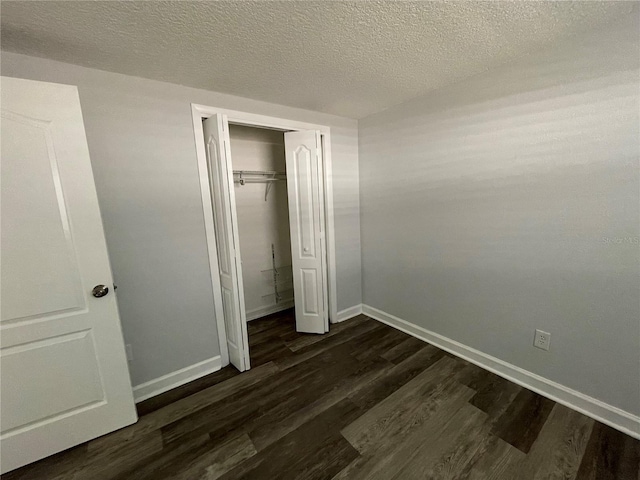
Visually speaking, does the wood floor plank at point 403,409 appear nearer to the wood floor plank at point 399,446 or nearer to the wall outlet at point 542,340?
the wood floor plank at point 399,446

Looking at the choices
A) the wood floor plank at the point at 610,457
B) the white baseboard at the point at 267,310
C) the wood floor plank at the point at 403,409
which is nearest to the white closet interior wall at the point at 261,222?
the white baseboard at the point at 267,310

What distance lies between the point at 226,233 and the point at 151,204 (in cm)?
55

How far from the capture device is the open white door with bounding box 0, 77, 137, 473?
4.24 ft

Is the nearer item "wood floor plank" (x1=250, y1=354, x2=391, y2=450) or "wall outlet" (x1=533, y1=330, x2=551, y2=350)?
"wood floor plank" (x1=250, y1=354, x2=391, y2=450)

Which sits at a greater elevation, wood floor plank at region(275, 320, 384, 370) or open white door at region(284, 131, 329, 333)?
open white door at region(284, 131, 329, 333)

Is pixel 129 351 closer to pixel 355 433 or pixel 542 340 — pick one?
pixel 355 433

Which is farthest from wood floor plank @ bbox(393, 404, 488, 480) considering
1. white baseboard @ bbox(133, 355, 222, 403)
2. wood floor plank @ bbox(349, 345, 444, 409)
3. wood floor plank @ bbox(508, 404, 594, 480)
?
white baseboard @ bbox(133, 355, 222, 403)

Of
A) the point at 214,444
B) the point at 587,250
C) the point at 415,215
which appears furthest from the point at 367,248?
the point at 214,444

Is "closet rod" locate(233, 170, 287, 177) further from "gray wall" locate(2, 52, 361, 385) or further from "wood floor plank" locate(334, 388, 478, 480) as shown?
"wood floor plank" locate(334, 388, 478, 480)

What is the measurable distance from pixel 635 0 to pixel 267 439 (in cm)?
307

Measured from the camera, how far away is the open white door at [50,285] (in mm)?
1293

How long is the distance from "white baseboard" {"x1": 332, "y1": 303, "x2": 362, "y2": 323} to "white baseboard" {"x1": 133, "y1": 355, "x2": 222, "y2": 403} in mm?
1352

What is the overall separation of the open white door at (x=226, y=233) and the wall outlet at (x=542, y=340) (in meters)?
2.24

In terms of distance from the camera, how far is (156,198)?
1.84m
